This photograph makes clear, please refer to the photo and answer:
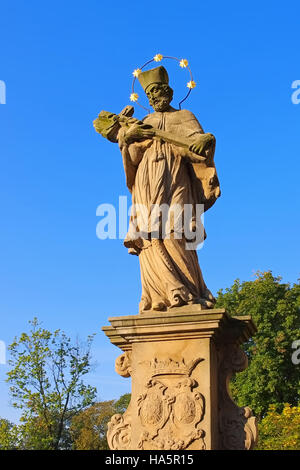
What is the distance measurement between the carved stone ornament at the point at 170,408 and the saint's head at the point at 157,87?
3.55 meters

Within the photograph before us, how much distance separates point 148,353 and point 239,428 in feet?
4.20

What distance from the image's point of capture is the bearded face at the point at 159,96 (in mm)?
8781

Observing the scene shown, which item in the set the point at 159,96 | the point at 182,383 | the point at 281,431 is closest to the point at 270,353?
the point at 281,431

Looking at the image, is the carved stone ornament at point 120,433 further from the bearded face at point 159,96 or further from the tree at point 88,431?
the tree at point 88,431

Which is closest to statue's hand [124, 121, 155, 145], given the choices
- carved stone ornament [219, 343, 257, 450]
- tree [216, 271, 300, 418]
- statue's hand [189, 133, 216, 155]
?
statue's hand [189, 133, 216, 155]

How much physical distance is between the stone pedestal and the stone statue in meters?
0.34

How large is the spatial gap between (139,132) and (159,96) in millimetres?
726

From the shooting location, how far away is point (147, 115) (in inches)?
349

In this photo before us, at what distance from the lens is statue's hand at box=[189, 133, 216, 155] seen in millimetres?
8039

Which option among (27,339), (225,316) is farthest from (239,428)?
(27,339)

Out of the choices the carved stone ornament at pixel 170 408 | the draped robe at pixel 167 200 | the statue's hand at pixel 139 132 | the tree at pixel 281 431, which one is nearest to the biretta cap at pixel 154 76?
the draped robe at pixel 167 200

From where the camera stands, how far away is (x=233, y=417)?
7219mm

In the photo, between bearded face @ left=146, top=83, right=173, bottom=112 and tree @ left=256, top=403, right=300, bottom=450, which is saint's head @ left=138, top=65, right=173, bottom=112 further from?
tree @ left=256, top=403, right=300, bottom=450

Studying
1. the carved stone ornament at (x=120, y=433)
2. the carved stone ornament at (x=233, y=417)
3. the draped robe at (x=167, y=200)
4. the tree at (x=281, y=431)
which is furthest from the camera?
the tree at (x=281, y=431)
